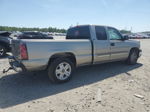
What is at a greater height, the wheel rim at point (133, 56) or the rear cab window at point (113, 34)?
the rear cab window at point (113, 34)

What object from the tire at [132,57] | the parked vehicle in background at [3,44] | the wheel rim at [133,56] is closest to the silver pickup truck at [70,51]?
the tire at [132,57]

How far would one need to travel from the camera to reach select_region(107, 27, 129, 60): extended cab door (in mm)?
5781

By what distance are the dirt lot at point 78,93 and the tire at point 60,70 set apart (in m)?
0.19

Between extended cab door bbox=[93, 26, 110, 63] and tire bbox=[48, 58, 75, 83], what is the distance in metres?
1.14

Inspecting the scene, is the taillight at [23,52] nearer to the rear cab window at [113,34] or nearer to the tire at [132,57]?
the rear cab window at [113,34]

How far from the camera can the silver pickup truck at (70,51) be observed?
3.82 metres

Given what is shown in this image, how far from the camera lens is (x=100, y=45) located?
17.2ft

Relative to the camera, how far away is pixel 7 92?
3857 mm

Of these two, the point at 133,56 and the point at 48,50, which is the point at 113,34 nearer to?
the point at 133,56

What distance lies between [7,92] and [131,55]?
221 inches

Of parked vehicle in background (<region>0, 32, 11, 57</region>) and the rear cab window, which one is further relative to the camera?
parked vehicle in background (<region>0, 32, 11, 57</region>)

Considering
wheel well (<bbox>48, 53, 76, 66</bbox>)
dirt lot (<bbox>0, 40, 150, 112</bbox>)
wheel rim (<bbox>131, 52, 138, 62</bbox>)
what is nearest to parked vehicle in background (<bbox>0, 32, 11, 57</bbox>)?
dirt lot (<bbox>0, 40, 150, 112</bbox>)

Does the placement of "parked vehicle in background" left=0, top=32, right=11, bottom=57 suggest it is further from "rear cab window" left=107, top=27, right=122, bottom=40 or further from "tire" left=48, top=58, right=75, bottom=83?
"rear cab window" left=107, top=27, right=122, bottom=40

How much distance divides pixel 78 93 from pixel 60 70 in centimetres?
97
